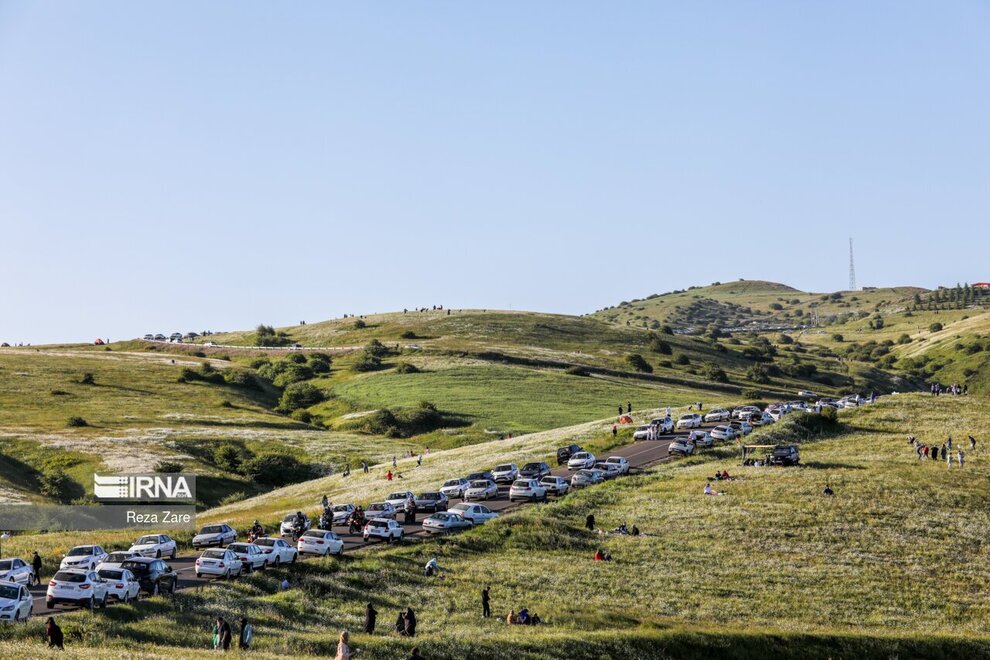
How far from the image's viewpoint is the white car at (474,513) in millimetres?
59094

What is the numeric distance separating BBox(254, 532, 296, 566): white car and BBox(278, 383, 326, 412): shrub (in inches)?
3556

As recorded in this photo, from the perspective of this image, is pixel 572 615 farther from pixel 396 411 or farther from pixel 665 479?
pixel 396 411

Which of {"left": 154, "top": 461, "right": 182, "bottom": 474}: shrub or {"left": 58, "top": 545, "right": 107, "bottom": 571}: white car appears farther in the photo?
{"left": 154, "top": 461, "right": 182, "bottom": 474}: shrub

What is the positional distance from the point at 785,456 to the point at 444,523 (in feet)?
98.3

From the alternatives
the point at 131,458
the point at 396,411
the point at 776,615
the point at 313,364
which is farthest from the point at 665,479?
the point at 313,364

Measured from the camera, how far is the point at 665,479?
7306cm

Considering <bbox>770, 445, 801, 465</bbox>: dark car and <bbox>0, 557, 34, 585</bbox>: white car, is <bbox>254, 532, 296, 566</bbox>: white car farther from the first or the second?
<bbox>770, 445, 801, 465</bbox>: dark car

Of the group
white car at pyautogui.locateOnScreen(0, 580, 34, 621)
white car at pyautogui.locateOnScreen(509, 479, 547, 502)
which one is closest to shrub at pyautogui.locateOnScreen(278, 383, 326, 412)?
white car at pyautogui.locateOnScreen(509, 479, 547, 502)

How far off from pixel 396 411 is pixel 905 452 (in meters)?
61.6

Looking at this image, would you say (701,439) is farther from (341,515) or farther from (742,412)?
(341,515)

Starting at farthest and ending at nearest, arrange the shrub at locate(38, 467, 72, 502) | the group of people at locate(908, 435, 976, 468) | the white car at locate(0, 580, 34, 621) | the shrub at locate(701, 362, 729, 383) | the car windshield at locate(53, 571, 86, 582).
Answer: the shrub at locate(701, 362, 729, 383)
the shrub at locate(38, 467, 72, 502)
the group of people at locate(908, 435, 976, 468)
the car windshield at locate(53, 571, 86, 582)
the white car at locate(0, 580, 34, 621)

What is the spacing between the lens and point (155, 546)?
4991cm

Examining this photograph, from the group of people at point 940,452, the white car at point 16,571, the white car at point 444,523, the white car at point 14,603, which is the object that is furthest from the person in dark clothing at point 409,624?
the group of people at point 940,452

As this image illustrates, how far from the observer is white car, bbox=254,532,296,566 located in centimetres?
4700
